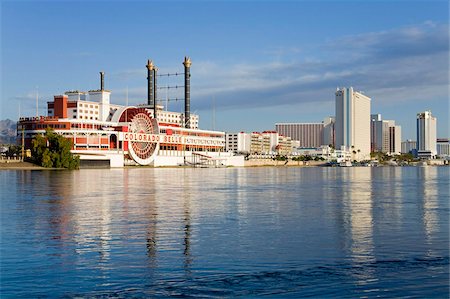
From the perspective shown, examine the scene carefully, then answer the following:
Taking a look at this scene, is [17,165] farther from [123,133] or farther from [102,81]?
[102,81]

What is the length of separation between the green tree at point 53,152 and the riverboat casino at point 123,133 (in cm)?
1103

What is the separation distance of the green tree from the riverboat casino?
434 inches

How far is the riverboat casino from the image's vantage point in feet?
407

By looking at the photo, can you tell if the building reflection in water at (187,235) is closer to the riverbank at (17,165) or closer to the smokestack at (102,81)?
the riverbank at (17,165)

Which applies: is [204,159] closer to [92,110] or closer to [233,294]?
[92,110]

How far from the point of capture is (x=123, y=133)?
130 meters

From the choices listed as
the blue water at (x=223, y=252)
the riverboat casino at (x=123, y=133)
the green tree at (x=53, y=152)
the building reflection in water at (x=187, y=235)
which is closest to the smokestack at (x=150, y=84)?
the riverboat casino at (x=123, y=133)

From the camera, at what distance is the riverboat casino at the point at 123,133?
124 metres

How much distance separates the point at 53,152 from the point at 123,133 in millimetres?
23720

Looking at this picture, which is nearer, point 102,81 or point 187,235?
point 187,235

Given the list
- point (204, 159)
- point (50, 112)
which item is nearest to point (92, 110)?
point (50, 112)

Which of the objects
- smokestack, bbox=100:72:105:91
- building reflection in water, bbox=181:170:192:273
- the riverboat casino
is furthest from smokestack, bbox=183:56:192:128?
building reflection in water, bbox=181:170:192:273

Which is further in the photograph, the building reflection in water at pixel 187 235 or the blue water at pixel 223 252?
the building reflection in water at pixel 187 235

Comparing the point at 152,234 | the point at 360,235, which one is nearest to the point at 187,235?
the point at 152,234
